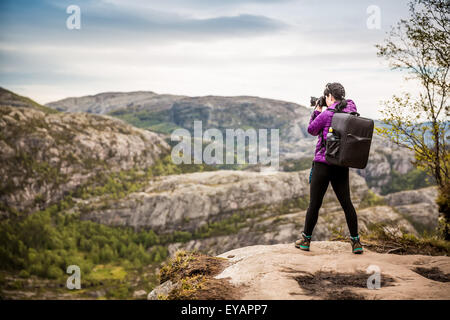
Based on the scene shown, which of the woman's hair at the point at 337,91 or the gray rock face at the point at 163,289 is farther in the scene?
the woman's hair at the point at 337,91

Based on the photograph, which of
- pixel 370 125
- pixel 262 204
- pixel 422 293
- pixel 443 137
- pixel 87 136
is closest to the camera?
pixel 422 293

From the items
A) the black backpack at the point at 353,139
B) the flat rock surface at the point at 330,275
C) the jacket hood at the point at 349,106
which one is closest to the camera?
the flat rock surface at the point at 330,275

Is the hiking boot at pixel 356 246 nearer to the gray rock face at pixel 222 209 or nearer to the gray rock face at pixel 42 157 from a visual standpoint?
the gray rock face at pixel 222 209

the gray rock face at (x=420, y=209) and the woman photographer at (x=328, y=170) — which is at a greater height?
the woman photographer at (x=328, y=170)

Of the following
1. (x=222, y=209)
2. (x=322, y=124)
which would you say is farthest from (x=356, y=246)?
(x=222, y=209)

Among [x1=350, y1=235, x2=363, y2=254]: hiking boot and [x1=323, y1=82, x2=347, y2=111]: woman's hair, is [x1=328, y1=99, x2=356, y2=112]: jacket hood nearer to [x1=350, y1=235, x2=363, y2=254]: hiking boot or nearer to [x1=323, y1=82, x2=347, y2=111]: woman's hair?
[x1=323, y1=82, x2=347, y2=111]: woman's hair

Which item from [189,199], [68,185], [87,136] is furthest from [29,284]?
[87,136]

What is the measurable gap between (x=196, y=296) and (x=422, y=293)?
160 inches

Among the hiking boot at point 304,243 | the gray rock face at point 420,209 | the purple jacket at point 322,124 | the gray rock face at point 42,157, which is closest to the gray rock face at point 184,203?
the gray rock face at point 42,157

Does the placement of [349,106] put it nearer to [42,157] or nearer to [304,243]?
[304,243]

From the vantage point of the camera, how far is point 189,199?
545ft

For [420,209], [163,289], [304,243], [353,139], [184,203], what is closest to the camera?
[353,139]

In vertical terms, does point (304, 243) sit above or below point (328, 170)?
below

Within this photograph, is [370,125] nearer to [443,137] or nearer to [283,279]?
[283,279]
